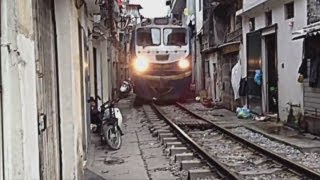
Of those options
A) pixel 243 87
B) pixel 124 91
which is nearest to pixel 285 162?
pixel 243 87

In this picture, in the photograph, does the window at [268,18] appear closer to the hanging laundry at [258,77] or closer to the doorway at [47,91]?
the hanging laundry at [258,77]

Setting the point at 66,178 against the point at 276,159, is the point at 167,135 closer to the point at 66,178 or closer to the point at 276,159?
the point at 276,159

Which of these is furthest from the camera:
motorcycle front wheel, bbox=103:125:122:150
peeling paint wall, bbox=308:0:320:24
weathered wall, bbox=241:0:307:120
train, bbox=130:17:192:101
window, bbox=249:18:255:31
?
train, bbox=130:17:192:101

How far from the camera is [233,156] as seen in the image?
10820 mm

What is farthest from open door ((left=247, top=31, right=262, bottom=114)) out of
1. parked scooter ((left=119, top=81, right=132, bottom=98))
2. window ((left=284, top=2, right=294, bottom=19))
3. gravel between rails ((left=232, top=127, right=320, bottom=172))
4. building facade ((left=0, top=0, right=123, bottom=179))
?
parked scooter ((left=119, top=81, right=132, bottom=98))

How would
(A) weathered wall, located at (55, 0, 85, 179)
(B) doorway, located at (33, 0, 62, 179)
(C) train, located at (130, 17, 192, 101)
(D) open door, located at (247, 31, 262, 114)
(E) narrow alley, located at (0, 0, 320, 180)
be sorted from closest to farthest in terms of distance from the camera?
(E) narrow alley, located at (0, 0, 320, 180) < (B) doorway, located at (33, 0, 62, 179) < (A) weathered wall, located at (55, 0, 85, 179) < (D) open door, located at (247, 31, 262, 114) < (C) train, located at (130, 17, 192, 101)

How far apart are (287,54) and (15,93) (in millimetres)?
13168

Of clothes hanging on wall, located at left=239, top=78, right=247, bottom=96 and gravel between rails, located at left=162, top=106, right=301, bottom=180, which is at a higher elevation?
clothes hanging on wall, located at left=239, top=78, right=247, bottom=96

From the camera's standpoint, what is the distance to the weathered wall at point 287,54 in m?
14.5

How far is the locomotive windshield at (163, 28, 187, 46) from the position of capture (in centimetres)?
2423

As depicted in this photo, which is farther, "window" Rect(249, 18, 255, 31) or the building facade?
"window" Rect(249, 18, 255, 31)

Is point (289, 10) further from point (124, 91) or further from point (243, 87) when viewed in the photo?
point (124, 91)

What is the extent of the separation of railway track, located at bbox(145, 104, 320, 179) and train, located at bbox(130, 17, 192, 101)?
7.55 metres

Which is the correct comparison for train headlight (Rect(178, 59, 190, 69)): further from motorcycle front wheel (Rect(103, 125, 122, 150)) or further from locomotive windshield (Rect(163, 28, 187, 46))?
motorcycle front wheel (Rect(103, 125, 122, 150))
